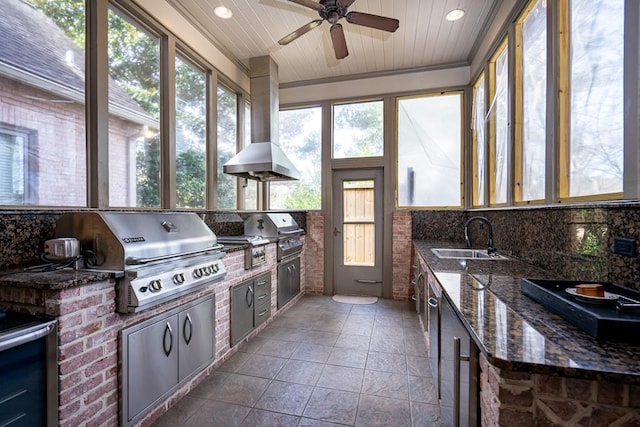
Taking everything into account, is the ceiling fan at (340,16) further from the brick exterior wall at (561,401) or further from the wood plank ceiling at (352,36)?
the brick exterior wall at (561,401)

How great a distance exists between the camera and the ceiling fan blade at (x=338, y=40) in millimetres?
2552

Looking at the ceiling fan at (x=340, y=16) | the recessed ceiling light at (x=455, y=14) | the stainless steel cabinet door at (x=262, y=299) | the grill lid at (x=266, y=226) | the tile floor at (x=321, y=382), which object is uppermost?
the recessed ceiling light at (x=455, y=14)

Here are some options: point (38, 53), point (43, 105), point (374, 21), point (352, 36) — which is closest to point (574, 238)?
point (374, 21)

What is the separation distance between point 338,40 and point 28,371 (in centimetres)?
306

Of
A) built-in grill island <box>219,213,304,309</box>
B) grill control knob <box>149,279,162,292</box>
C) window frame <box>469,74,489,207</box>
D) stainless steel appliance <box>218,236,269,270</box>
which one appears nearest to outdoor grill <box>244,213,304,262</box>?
built-in grill island <box>219,213,304,309</box>

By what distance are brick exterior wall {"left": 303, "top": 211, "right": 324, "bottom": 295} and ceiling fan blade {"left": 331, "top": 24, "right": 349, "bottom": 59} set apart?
2265 mm

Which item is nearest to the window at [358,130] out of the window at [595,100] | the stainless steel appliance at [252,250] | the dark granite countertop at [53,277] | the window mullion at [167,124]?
the stainless steel appliance at [252,250]

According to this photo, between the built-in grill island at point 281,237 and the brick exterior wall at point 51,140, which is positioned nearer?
the brick exterior wall at point 51,140

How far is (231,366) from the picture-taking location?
2.37 m

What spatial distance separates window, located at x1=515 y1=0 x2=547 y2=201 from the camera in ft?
6.84

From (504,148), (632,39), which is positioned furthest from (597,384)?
(504,148)

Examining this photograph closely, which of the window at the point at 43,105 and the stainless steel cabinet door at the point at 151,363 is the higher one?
the window at the point at 43,105

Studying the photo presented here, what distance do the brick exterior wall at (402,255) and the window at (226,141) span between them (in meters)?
2.32

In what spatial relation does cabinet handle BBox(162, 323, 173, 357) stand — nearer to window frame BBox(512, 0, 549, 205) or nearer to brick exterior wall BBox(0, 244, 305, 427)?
brick exterior wall BBox(0, 244, 305, 427)
